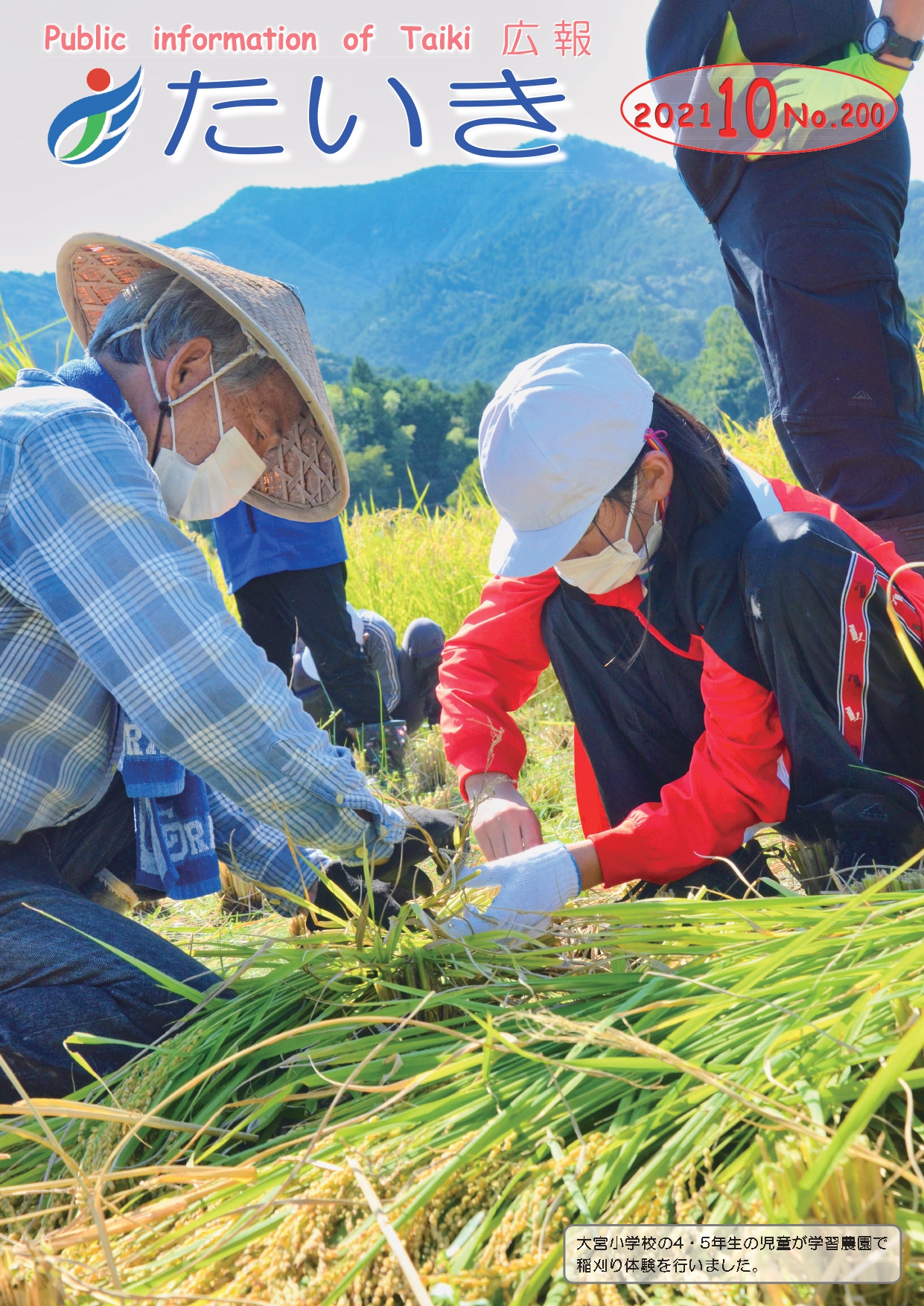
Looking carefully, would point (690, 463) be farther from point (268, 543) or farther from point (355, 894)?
point (268, 543)

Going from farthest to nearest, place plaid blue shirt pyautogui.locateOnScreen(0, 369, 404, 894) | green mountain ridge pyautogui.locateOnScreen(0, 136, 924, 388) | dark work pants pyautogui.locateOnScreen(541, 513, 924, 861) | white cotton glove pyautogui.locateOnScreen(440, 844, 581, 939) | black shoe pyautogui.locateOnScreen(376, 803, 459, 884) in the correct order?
green mountain ridge pyautogui.locateOnScreen(0, 136, 924, 388) → black shoe pyautogui.locateOnScreen(376, 803, 459, 884) → dark work pants pyautogui.locateOnScreen(541, 513, 924, 861) → white cotton glove pyautogui.locateOnScreen(440, 844, 581, 939) → plaid blue shirt pyautogui.locateOnScreen(0, 369, 404, 894)

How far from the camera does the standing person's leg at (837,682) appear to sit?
1.82 metres

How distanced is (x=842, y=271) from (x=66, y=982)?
2276 millimetres

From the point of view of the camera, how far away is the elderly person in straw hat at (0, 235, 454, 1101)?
1626 millimetres

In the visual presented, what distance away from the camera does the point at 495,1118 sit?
42.3 inches

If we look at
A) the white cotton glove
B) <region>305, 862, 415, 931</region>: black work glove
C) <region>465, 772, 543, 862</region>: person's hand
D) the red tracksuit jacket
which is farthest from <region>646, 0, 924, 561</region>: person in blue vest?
<region>305, 862, 415, 931</region>: black work glove

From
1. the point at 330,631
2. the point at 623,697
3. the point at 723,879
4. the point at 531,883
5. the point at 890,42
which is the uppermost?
the point at 890,42

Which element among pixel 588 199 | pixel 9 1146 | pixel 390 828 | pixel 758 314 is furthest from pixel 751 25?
pixel 588 199

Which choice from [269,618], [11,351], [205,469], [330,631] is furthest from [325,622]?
[205,469]

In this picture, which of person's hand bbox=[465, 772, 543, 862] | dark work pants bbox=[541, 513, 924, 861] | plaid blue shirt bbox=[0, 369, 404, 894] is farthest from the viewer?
person's hand bbox=[465, 772, 543, 862]

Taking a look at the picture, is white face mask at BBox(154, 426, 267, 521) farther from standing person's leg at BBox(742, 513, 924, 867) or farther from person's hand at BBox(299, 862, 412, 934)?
standing person's leg at BBox(742, 513, 924, 867)

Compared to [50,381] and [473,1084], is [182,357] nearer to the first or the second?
[50,381]

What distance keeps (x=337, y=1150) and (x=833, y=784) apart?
1129mm

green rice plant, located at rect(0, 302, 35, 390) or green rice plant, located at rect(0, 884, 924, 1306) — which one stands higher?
green rice plant, located at rect(0, 302, 35, 390)
